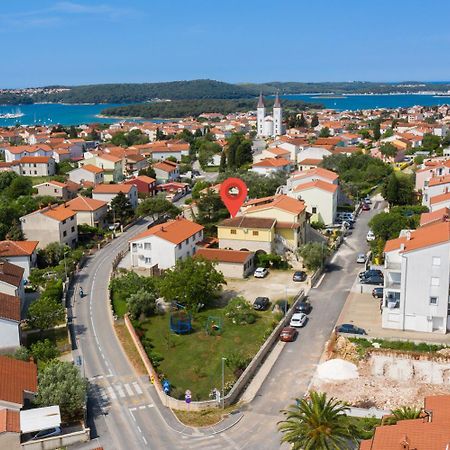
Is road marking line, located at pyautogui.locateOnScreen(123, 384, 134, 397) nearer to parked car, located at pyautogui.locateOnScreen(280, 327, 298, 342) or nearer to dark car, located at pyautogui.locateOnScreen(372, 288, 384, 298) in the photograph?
parked car, located at pyautogui.locateOnScreen(280, 327, 298, 342)

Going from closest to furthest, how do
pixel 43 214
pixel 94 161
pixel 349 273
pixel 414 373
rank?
pixel 414 373, pixel 349 273, pixel 43 214, pixel 94 161

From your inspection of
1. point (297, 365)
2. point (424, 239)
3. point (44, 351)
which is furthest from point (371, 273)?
point (44, 351)

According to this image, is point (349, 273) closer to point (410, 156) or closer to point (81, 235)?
point (81, 235)

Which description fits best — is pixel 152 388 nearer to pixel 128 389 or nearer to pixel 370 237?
pixel 128 389

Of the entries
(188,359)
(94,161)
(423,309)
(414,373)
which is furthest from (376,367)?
(94,161)

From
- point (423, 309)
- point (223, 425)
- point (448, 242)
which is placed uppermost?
point (448, 242)
